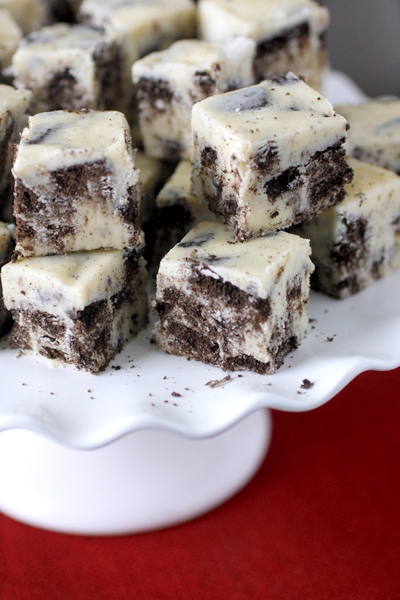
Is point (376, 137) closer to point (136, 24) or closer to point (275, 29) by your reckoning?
point (275, 29)

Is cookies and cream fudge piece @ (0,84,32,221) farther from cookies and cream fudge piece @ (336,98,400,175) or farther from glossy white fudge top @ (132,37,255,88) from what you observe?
cookies and cream fudge piece @ (336,98,400,175)

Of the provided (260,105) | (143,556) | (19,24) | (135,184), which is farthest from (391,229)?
(19,24)

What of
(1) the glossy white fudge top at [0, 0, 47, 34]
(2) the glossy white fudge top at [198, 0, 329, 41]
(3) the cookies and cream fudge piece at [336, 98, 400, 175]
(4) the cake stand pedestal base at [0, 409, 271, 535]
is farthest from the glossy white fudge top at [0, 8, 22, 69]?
(4) the cake stand pedestal base at [0, 409, 271, 535]

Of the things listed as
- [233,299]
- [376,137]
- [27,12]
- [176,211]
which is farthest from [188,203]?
[27,12]

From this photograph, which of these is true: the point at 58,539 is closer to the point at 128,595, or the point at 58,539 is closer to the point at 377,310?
the point at 128,595

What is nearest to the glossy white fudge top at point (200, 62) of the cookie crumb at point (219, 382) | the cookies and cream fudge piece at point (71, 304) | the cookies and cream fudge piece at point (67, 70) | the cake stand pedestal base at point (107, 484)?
the cookies and cream fudge piece at point (67, 70)

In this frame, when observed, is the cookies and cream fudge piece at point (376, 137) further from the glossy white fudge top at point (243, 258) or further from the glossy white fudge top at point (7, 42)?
the glossy white fudge top at point (7, 42)

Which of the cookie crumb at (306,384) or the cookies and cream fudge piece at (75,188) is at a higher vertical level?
the cookies and cream fudge piece at (75,188)
